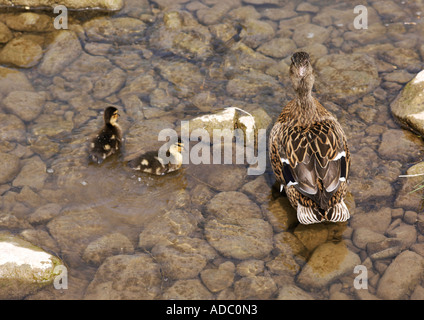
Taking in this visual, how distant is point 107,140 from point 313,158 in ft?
7.20

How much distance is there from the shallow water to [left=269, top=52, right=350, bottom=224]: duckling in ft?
0.89

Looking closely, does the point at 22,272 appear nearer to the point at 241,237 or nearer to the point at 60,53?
the point at 241,237

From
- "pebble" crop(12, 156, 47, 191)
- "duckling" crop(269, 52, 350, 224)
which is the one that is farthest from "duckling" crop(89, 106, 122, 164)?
"duckling" crop(269, 52, 350, 224)

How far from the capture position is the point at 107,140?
16.8ft

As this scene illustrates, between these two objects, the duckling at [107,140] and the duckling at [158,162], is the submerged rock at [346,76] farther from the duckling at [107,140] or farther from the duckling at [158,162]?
the duckling at [107,140]

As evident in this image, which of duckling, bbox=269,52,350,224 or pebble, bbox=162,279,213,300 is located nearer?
pebble, bbox=162,279,213,300

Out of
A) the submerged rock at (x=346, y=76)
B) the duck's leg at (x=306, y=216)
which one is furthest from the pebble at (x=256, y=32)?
the duck's leg at (x=306, y=216)

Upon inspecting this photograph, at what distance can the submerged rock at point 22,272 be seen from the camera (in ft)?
12.8

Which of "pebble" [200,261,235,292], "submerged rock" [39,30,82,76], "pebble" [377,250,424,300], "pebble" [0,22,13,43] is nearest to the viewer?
"pebble" [377,250,424,300]

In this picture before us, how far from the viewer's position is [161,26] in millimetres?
6852

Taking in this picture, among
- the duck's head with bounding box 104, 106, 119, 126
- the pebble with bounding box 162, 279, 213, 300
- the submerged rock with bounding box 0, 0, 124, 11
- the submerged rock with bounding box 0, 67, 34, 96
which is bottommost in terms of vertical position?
the pebble with bounding box 162, 279, 213, 300

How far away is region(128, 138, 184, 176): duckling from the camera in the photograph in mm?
5008

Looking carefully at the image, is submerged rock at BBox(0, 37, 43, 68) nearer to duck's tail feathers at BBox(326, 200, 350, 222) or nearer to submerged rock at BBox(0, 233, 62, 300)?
submerged rock at BBox(0, 233, 62, 300)

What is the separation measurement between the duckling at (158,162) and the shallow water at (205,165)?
9cm
